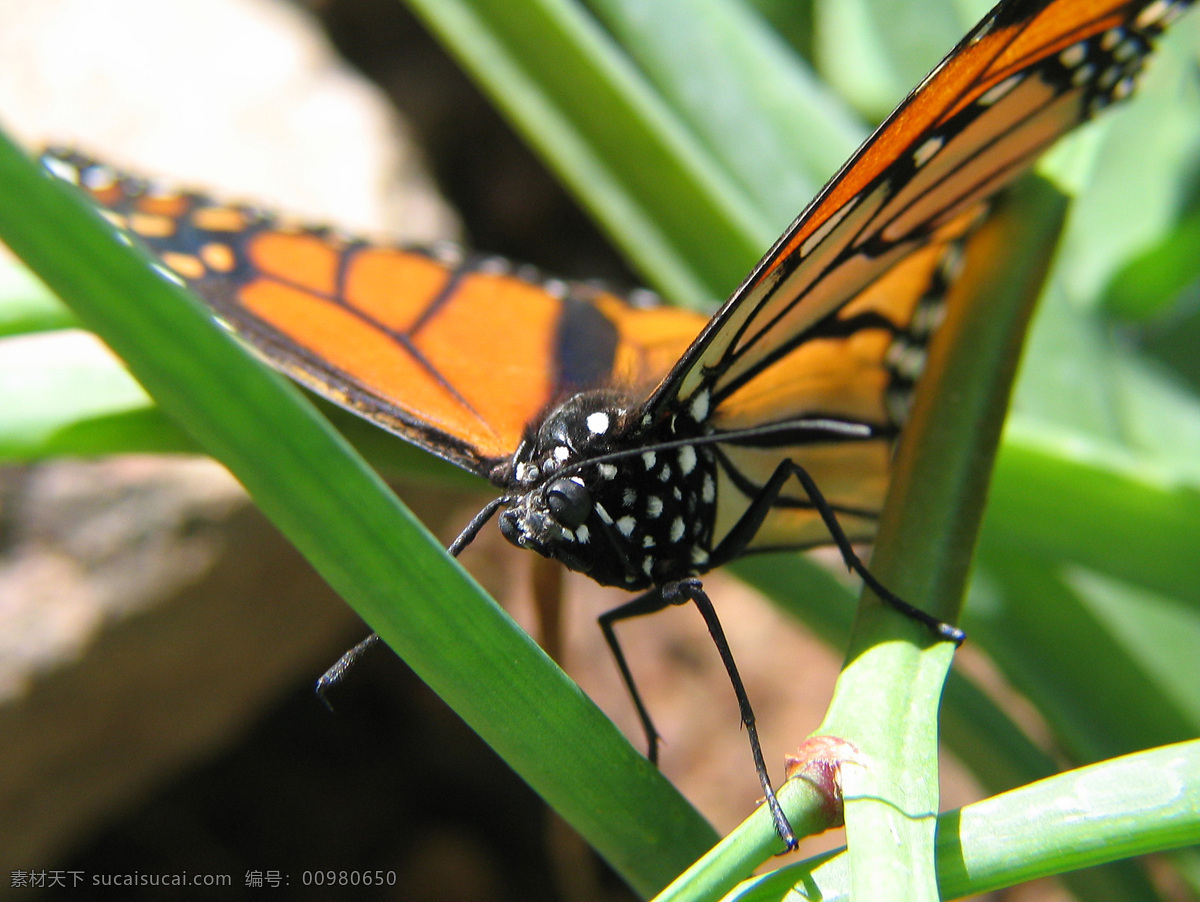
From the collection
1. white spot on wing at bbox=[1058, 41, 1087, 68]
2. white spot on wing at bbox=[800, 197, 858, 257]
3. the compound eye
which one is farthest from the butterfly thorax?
white spot on wing at bbox=[1058, 41, 1087, 68]

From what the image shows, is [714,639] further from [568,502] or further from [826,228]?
[826,228]

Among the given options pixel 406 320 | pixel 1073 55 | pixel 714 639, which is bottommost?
pixel 714 639

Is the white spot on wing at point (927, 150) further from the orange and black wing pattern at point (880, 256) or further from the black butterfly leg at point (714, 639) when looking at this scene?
the black butterfly leg at point (714, 639)

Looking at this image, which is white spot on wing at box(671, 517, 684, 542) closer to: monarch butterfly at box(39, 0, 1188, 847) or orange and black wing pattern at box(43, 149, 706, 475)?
monarch butterfly at box(39, 0, 1188, 847)

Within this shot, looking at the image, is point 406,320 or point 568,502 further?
point 406,320

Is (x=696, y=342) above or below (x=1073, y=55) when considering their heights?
below

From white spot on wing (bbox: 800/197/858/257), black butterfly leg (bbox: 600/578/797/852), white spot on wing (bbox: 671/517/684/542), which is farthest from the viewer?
white spot on wing (bbox: 671/517/684/542)

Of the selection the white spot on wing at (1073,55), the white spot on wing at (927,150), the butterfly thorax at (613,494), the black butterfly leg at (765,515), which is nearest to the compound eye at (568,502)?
the butterfly thorax at (613,494)

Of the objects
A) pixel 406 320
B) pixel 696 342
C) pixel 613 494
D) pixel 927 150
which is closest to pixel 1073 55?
pixel 927 150
